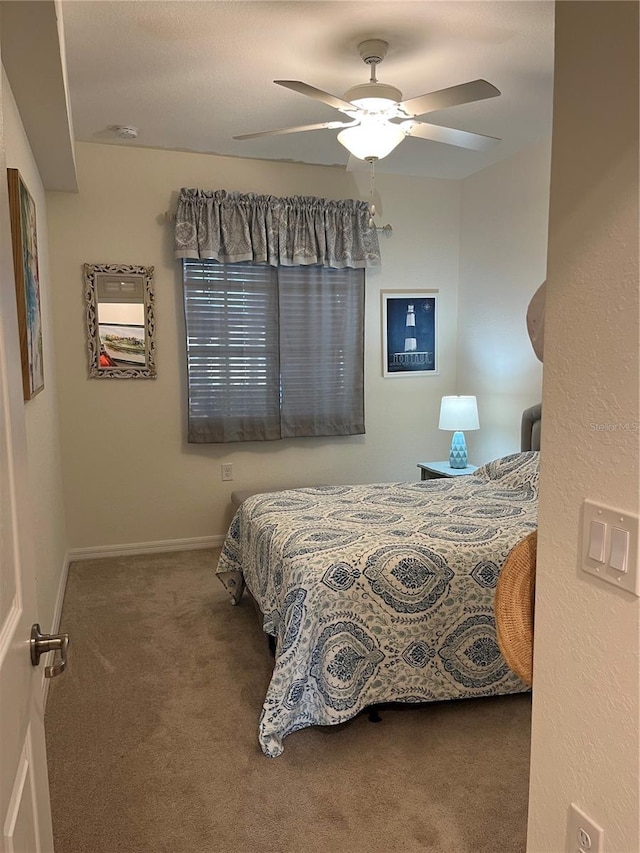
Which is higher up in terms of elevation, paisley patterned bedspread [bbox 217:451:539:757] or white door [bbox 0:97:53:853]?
white door [bbox 0:97:53:853]

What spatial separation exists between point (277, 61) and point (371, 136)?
58cm

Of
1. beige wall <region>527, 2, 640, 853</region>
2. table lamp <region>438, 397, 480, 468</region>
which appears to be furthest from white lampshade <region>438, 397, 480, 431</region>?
beige wall <region>527, 2, 640, 853</region>

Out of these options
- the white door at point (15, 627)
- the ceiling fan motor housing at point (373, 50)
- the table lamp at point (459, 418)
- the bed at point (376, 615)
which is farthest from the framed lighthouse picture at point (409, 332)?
the white door at point (15, 627)

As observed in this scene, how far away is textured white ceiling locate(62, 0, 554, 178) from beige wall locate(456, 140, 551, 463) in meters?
0.42

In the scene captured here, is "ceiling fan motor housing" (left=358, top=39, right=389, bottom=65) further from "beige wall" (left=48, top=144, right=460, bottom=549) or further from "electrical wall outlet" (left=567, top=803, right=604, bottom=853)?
"electrical wall outlet" (left=567, top=803, right=604, bottom=853)

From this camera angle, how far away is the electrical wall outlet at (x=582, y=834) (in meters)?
1.08

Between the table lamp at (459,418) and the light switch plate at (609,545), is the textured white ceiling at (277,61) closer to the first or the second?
the table lamp at (459,418)

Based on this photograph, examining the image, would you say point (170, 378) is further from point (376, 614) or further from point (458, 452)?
point (376, 614)

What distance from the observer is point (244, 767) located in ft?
7.10

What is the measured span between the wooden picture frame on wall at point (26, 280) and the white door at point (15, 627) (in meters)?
1.37

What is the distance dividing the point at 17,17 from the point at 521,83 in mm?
2271

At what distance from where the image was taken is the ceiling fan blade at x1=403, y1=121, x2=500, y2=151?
9.40 feet

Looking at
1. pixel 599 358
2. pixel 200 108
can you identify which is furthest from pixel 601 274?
pixel 200 108

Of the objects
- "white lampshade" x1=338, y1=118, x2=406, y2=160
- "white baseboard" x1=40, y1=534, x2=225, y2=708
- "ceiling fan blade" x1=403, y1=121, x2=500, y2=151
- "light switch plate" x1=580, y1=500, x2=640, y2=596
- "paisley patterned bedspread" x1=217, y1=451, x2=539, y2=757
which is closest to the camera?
"light switch plate" x1=580, y1=500, x2=640, y2=596
